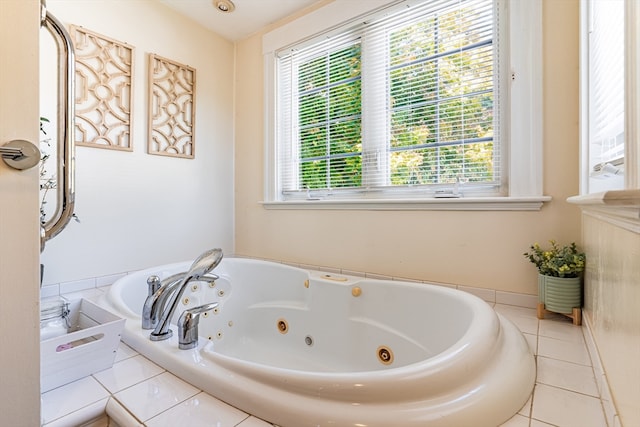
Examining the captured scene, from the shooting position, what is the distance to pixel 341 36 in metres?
1.84

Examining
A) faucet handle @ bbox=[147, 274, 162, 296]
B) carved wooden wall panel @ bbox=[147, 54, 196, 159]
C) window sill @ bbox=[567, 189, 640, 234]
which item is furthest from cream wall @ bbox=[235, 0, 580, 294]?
faucet handle @ bbox=[147, 274, 162, 296]

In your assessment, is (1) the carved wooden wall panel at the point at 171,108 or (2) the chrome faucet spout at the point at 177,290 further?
(1) the carved wooden wall panel at the point at 171,108

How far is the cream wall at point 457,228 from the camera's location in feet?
3.91

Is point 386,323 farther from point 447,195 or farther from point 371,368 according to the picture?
point 447,195

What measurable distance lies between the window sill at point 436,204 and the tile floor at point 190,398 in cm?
56

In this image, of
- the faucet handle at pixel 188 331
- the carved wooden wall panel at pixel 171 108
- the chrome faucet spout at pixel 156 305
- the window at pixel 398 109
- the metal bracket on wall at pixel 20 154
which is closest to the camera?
the metal bracket on wall at pixel 20 154

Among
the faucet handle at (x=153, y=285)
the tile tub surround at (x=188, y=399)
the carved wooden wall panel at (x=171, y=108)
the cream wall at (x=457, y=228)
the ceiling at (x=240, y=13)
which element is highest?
the ceiling at (x=240, y=13)

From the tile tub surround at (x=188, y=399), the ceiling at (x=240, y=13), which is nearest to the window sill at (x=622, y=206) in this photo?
the tile tub surround at (x=188, y=399)

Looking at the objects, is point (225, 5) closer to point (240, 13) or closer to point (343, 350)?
point (240, 13)

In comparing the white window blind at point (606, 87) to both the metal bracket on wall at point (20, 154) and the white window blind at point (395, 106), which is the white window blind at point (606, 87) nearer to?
the white window blind at point (395, 106)

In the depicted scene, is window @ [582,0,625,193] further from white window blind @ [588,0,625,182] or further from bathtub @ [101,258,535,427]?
bathtub @ [101,258,535,427]

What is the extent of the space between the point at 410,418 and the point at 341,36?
1.95m

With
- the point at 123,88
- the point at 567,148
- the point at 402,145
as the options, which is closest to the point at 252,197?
the point at 123,88

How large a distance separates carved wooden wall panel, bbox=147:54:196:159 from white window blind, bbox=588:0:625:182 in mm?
2089
